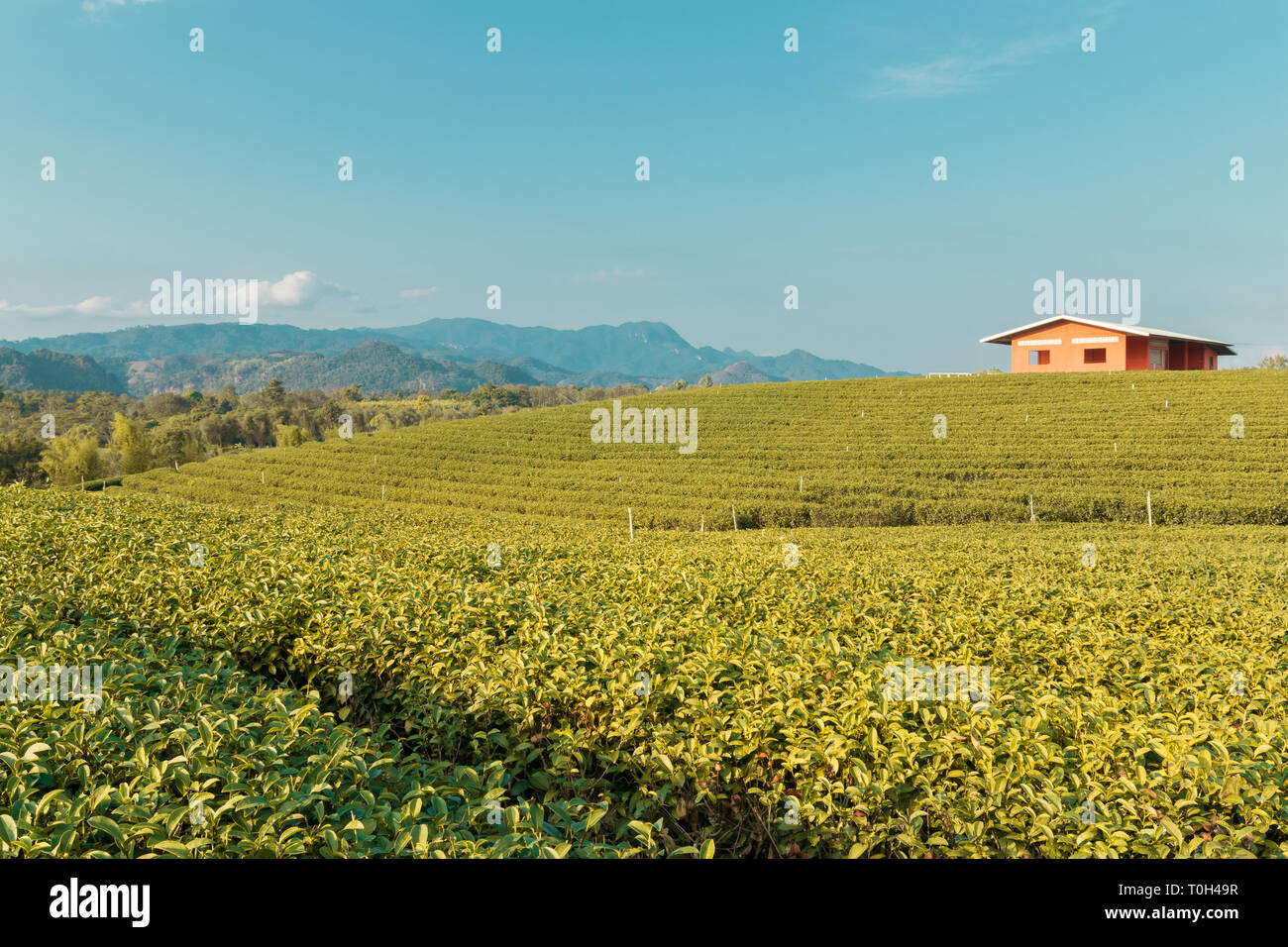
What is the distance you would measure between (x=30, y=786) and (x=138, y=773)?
37cm

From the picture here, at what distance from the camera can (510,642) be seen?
5.39 m

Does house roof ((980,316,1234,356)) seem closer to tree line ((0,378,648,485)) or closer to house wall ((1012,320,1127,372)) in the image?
house wall ((1012,320,1127,372))

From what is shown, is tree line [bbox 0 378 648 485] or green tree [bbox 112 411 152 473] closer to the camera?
tree line [bbox 0 378 648 485]

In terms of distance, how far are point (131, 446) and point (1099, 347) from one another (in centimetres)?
9376

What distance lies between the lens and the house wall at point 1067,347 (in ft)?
178

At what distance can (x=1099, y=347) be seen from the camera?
55250 mm

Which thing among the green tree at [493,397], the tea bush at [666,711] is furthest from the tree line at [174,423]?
the tea bush at [666,711]

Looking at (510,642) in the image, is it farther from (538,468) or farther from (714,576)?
(538,468)

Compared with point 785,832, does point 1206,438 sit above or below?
above

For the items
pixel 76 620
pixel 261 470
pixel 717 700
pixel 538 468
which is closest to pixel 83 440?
pixel 261 470

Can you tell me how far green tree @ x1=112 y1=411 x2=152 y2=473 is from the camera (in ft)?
246

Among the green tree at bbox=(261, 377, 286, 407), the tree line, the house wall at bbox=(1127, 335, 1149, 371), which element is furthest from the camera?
the green tree at bbox=(261, 377, 286, 407)

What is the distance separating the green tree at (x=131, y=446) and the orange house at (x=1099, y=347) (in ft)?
283

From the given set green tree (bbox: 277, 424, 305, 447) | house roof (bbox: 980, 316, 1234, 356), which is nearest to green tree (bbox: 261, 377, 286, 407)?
green tree (bbox: 277, 424, 305, 447)
